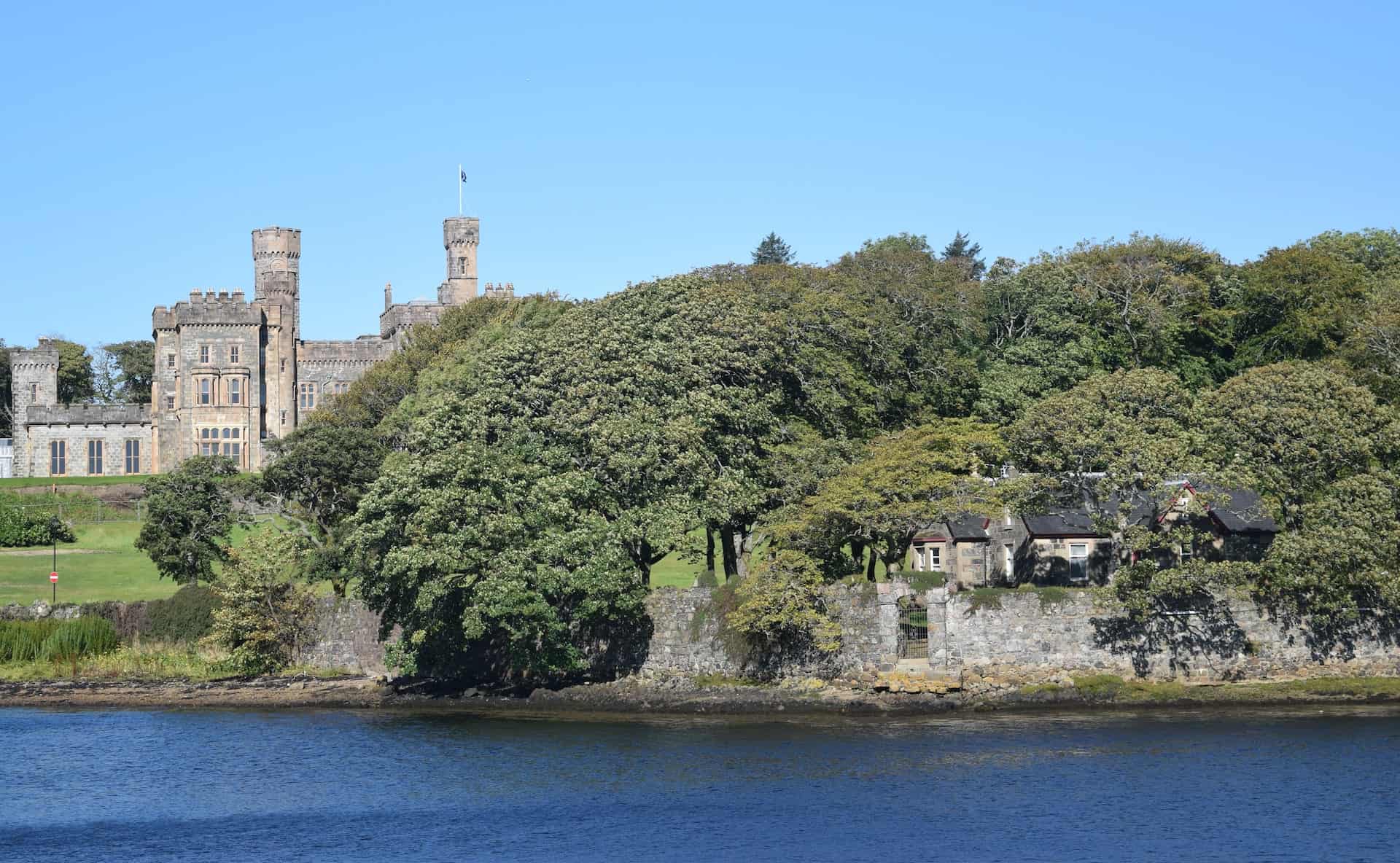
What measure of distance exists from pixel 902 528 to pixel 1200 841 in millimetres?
19796

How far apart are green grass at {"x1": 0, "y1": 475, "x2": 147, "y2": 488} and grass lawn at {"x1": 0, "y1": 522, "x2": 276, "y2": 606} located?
13.6m

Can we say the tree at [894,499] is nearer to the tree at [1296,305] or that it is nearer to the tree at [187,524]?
the tree at [1296,305]

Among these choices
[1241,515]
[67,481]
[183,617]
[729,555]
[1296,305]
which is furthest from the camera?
[67,481]

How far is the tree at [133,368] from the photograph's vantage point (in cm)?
14725

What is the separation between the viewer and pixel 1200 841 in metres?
36.2

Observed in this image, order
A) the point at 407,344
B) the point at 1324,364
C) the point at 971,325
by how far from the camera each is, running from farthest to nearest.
A: the point at 407,344, the point at 971,325, the point at 1324,364

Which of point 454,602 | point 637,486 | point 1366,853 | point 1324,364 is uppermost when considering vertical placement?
point 1324,364

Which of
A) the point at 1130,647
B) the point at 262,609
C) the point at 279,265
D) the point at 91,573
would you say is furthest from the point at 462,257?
the point at 1130,647

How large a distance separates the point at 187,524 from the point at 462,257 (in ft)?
200

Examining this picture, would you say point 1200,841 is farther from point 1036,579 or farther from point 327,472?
point 327,472

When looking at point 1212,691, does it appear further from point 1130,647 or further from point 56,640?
point 56,640

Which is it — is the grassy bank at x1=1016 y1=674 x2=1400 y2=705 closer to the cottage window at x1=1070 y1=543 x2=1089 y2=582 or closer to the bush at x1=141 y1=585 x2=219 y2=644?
the cottage window at x1=1070 y1=543 x2=1089 y2=582

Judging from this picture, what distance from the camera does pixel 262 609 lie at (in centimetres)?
6088

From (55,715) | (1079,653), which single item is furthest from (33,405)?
(1079,653)
